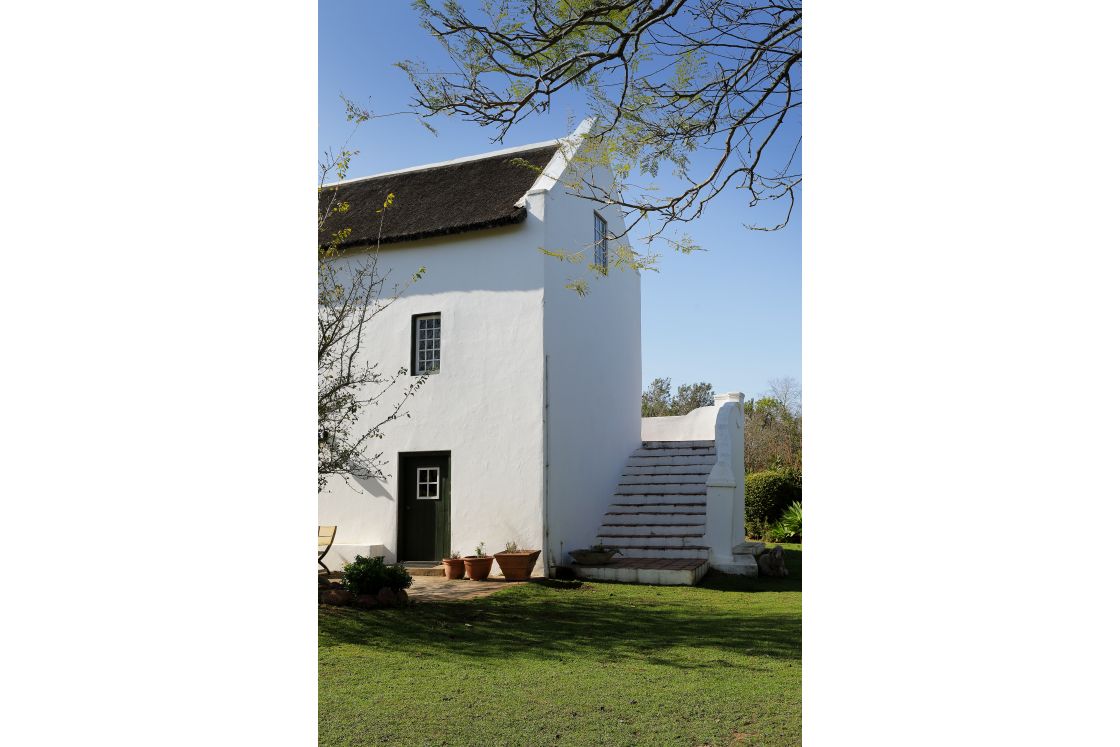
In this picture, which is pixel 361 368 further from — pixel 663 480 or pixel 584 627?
pixel 584 627

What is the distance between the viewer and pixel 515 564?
7988 millimetres

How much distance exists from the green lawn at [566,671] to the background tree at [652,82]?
7.43ft

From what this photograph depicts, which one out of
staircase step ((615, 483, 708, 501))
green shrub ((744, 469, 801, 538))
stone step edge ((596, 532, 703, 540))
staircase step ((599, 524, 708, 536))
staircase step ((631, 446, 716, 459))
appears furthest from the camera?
green shrub ((744, 469, 801, 538))

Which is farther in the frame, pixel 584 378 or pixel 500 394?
pixel 584 378

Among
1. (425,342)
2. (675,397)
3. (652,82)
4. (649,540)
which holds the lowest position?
Result: (649,540)

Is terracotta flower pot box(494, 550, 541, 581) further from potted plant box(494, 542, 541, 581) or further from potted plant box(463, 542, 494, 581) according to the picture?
potted plant box(463, 542, 494, 581)

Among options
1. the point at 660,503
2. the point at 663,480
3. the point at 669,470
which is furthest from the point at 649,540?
the point at 669,470

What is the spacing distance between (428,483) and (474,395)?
3.77ft

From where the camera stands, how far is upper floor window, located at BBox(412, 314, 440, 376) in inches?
359

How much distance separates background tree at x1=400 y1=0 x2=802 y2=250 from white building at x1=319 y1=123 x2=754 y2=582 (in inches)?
153

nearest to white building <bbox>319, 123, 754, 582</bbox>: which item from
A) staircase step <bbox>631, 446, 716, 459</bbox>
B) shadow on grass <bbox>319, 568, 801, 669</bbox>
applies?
staircase step <bbox>631, 446, 716, 459</bbox>

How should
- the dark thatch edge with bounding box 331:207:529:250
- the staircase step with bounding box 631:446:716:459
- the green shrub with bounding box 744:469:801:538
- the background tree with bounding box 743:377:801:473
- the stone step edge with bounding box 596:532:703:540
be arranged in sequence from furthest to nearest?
the background tree with bounding box 743:377:801:473, the green shrub with bounding box 744:469:801:538, the staircase step with bounding box 631:446:716:459, the stone step edge with bounding box 596:532:703:540, the dark thatch edge with bounding box 331:207:529:250

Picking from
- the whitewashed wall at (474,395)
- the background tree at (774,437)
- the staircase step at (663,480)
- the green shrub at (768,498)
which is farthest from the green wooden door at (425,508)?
the background tree at (774,437)
